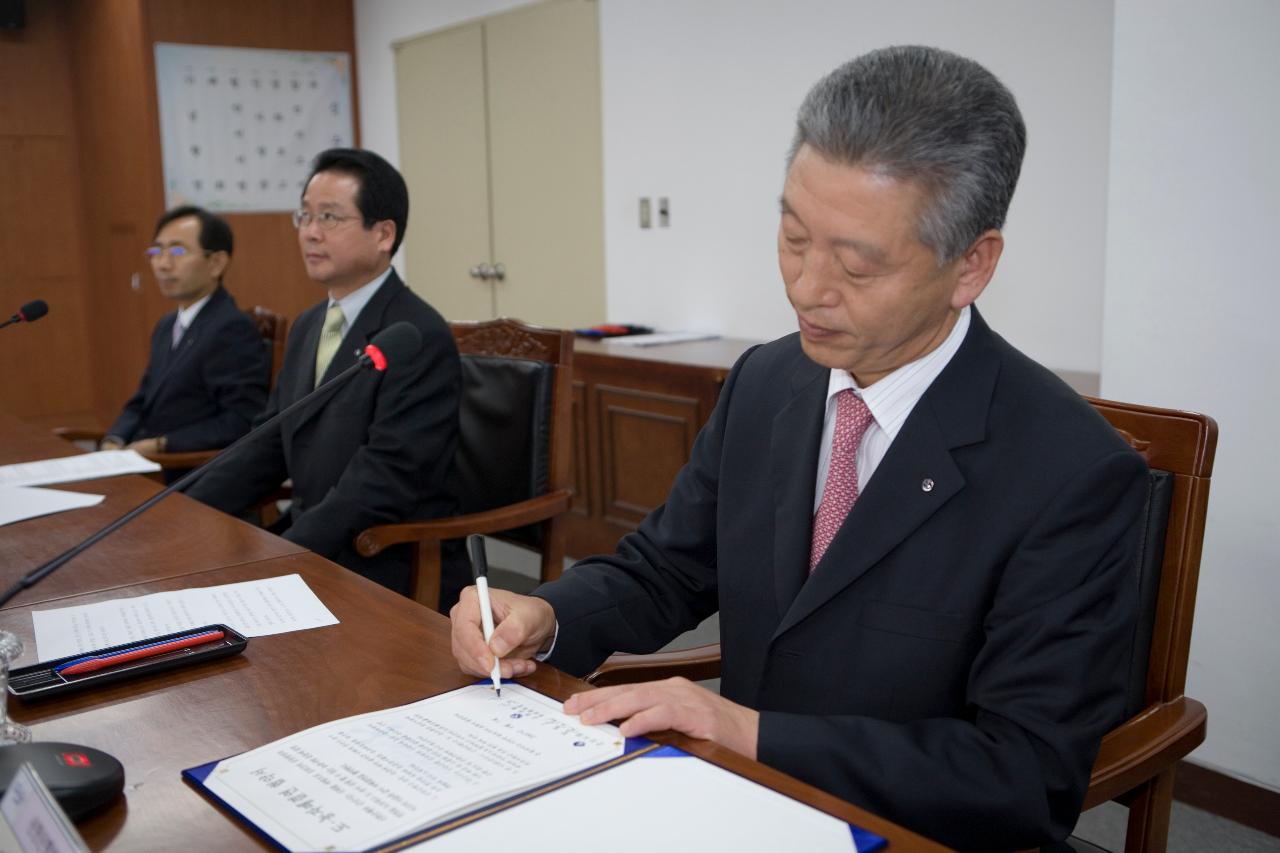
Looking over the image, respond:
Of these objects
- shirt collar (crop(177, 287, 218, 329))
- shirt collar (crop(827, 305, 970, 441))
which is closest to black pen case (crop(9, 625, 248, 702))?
shirt collar (crop(827, 305, 970, 441))

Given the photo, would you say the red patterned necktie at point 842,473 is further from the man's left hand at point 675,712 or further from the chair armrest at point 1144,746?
the chair armrest at point 1144,746

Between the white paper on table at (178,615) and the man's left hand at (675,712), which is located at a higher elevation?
the man's left hand at (675,712)

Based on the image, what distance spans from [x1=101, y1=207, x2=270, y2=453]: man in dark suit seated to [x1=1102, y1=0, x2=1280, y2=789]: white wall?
8.05 ft

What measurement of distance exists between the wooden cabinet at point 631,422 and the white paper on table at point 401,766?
2.49 metres

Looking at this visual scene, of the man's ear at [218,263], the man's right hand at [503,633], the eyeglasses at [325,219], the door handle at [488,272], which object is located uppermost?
the eyeglasses at [325,219]

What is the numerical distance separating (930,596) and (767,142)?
125 inches

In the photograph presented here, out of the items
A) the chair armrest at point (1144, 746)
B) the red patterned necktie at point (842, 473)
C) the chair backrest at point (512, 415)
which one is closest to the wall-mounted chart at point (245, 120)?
the chair backrest at point (512, 415)

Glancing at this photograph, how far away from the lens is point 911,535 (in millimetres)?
1185

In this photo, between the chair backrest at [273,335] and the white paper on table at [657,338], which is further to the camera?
the white paper on table at [657,338]

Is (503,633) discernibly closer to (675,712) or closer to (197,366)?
(675,712)

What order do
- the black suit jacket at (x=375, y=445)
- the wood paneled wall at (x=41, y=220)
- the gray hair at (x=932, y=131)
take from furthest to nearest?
1. the wood paneled wall at (x=41, y=220)
2. the black suit jacket at (x=375, y=445)
3. the gray hair at (x=932, y=131)

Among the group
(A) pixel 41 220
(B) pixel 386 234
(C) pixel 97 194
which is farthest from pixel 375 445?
(A) pixel 41 220

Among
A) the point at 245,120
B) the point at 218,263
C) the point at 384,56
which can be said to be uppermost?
the point at 384,56

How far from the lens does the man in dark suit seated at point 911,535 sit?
1050mm
